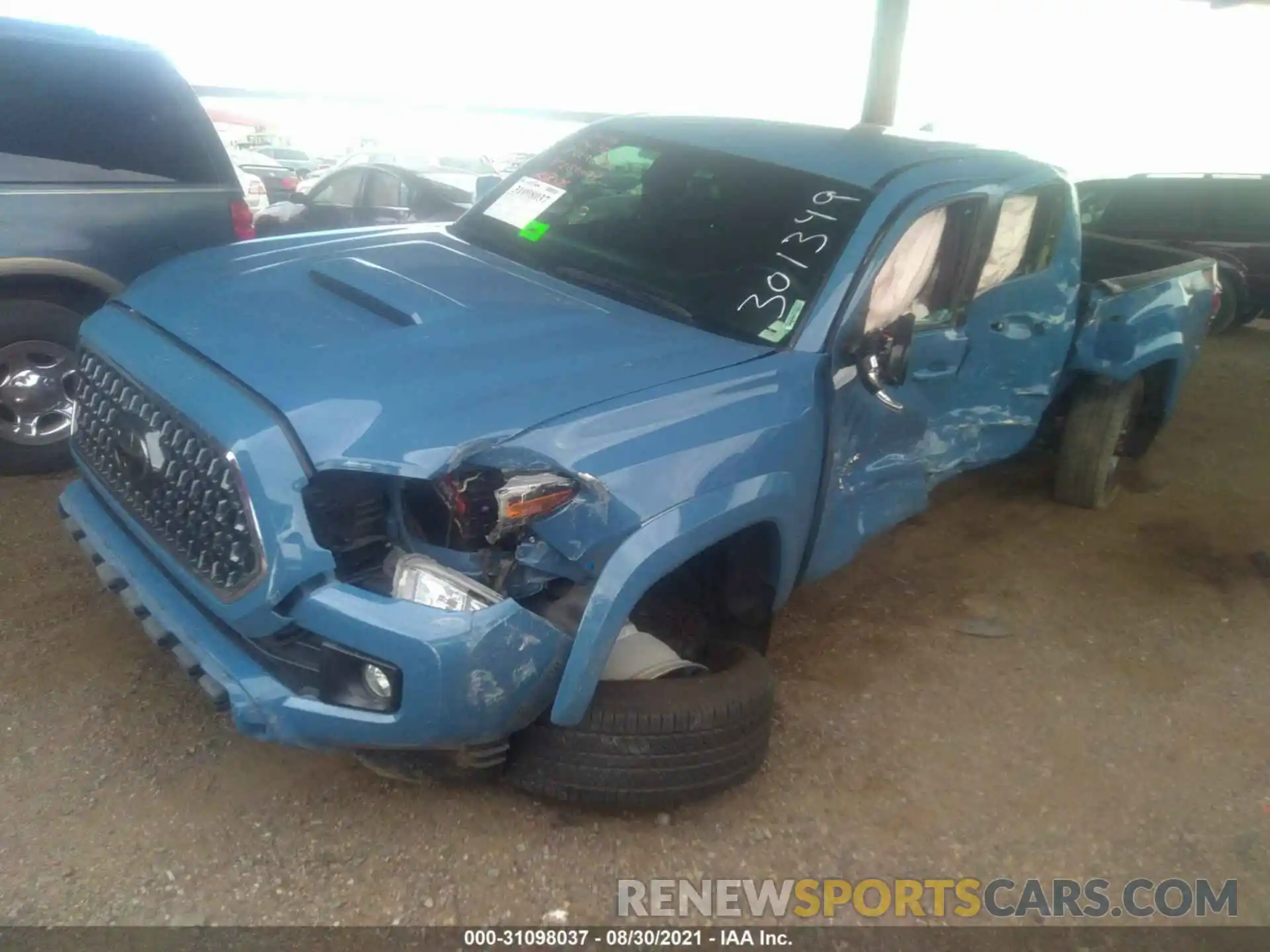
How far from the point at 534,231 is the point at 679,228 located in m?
0.55

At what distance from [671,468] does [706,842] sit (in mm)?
1075

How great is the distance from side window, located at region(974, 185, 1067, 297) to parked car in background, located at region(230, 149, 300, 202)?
37.0 ft

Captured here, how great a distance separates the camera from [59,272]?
12.9ft

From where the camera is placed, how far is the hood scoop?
2611 millimetres

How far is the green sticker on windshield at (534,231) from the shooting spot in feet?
11.2

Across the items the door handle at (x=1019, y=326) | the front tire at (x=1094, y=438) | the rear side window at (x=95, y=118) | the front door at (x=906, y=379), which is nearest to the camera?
the front door at (x=906, y=379)

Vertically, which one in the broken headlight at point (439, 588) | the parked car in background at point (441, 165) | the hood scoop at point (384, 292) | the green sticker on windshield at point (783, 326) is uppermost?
the hood scoop at point (384, 292)

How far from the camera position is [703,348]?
2.70m

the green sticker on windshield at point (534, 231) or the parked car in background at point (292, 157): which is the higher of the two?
the green sticker on windshield at point (534, 231)

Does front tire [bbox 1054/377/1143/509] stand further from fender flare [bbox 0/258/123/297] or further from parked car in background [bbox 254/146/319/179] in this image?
parked car in background [bbox 254/146/319/179]

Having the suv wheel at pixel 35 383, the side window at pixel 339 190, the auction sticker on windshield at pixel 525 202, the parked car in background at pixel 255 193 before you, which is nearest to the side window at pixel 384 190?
the side window at pixel 339 190

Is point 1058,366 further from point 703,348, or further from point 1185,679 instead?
point 703,348

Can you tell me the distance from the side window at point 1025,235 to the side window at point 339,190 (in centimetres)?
573

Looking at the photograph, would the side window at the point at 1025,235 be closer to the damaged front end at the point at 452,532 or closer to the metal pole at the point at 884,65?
the damaged front end at the point at 452,532
